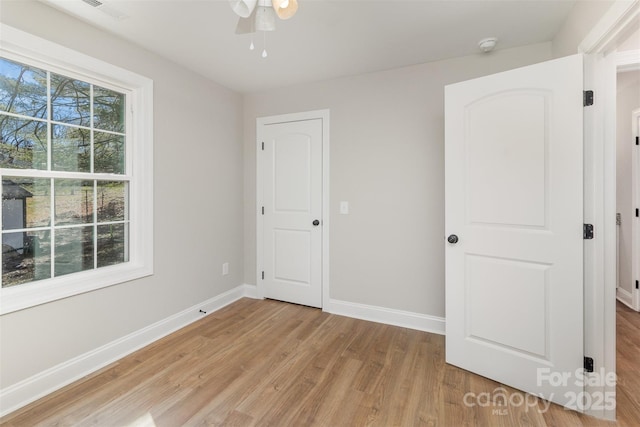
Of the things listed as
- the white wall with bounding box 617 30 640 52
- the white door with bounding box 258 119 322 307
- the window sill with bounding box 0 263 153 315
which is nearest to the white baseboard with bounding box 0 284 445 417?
the white door with bounding box 258 119 322 307

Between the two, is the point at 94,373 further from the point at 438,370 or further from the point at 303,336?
the point at 438,370

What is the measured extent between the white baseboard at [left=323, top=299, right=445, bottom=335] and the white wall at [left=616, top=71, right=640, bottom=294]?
228 cm

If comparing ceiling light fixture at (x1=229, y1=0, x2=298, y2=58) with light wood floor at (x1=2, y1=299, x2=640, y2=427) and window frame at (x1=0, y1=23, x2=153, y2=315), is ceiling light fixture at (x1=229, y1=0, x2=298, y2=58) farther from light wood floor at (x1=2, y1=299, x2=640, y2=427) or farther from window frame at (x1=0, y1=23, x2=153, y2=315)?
light wood floor at (x1=2, y1=299, x2=640, y2=427)

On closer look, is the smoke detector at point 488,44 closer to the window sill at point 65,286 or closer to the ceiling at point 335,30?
the ceiling at point 335,30

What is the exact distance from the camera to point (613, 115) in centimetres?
156

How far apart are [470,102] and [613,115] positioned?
74 cm

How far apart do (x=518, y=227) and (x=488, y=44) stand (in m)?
1.51

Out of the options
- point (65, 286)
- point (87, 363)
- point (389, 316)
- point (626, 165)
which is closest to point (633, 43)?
point (626, 165)

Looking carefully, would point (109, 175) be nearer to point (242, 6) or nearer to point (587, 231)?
point (242, 6)

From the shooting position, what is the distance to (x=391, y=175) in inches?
111

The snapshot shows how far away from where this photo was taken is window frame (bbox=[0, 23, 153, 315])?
1735 mm

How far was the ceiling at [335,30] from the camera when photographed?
6.12 ft

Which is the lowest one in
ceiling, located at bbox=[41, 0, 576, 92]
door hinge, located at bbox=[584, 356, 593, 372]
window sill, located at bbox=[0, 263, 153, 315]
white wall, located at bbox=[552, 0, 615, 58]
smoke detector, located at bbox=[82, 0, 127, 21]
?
door hinge, located at bbox=[584, 356, 593, 372]

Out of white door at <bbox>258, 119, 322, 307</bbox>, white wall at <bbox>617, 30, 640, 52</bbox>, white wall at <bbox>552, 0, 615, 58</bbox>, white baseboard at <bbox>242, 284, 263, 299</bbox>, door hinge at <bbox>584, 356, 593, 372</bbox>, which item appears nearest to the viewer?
white wall at <bbox>552, 0, 615, 58</bbox>
